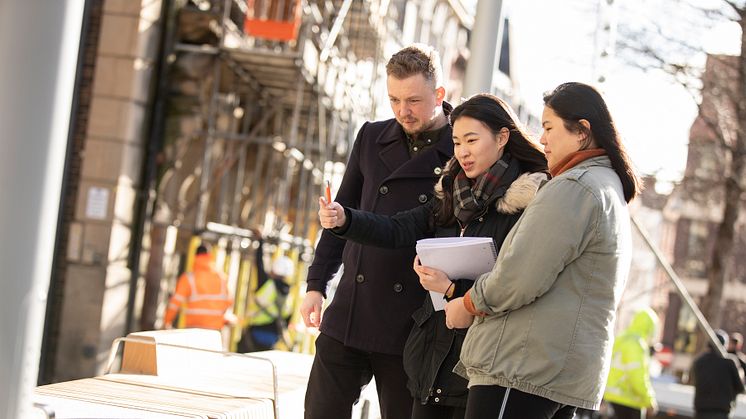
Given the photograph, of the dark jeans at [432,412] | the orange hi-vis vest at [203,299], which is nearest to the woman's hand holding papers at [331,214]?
the dark jeans at [432,412]

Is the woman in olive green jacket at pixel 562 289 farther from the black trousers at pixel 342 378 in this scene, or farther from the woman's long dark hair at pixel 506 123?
the black trousers at pixel 342 378

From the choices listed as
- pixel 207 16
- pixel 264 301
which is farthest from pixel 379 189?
pixel 207 16

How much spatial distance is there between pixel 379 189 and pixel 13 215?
232 centimetres

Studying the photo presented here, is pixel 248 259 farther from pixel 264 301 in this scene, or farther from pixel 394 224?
pixel 394 224

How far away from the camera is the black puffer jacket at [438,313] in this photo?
4438 millimetres

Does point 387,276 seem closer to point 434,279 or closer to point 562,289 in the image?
point 434,279

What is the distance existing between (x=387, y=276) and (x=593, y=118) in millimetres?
1372

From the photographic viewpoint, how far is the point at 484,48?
289 inches

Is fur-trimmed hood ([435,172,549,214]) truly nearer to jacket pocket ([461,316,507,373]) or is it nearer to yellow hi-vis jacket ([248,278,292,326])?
jacket pocket ([461,316,507,373])

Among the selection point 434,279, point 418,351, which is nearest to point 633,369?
point 418,351

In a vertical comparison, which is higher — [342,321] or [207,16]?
[207,16]

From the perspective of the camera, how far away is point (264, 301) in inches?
552

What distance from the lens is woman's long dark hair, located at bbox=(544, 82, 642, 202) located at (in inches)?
158

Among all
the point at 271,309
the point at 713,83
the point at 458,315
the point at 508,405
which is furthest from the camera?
the point at 713,83
